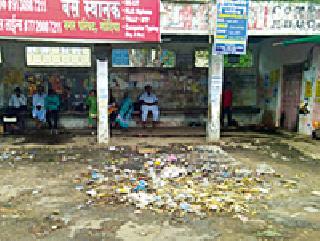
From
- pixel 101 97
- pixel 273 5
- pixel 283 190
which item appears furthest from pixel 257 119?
pixel 283 190

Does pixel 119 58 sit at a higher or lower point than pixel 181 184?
higher

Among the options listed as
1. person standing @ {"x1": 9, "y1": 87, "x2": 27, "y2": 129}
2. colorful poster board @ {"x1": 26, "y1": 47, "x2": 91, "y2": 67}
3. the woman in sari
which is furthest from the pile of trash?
colorful poster board @ {"x1": 26, "y1": 47, "x2": 91, "y2": 67}

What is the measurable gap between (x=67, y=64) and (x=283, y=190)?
34.2ft

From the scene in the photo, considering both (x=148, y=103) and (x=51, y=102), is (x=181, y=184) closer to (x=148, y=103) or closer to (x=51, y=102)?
(x=148, y=103)

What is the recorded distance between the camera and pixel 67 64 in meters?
13.8

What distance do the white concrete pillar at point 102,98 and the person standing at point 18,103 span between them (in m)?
4.08

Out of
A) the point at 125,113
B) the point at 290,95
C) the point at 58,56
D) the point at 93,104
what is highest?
the point at 58,56

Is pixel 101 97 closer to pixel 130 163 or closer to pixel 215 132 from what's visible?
pixel 130 163

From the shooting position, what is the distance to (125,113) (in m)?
12.3

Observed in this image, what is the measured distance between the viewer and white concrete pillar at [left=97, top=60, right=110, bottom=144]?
9.77 metres

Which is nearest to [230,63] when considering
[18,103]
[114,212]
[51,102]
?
[51,102]

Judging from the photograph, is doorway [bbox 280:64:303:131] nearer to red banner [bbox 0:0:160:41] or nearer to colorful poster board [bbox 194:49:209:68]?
colorful poster board [bbox 194:49:209:68]

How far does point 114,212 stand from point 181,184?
5.42 feet

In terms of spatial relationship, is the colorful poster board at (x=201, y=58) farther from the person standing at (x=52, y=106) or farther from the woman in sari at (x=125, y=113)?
the person standing at (x=52, y=106)
